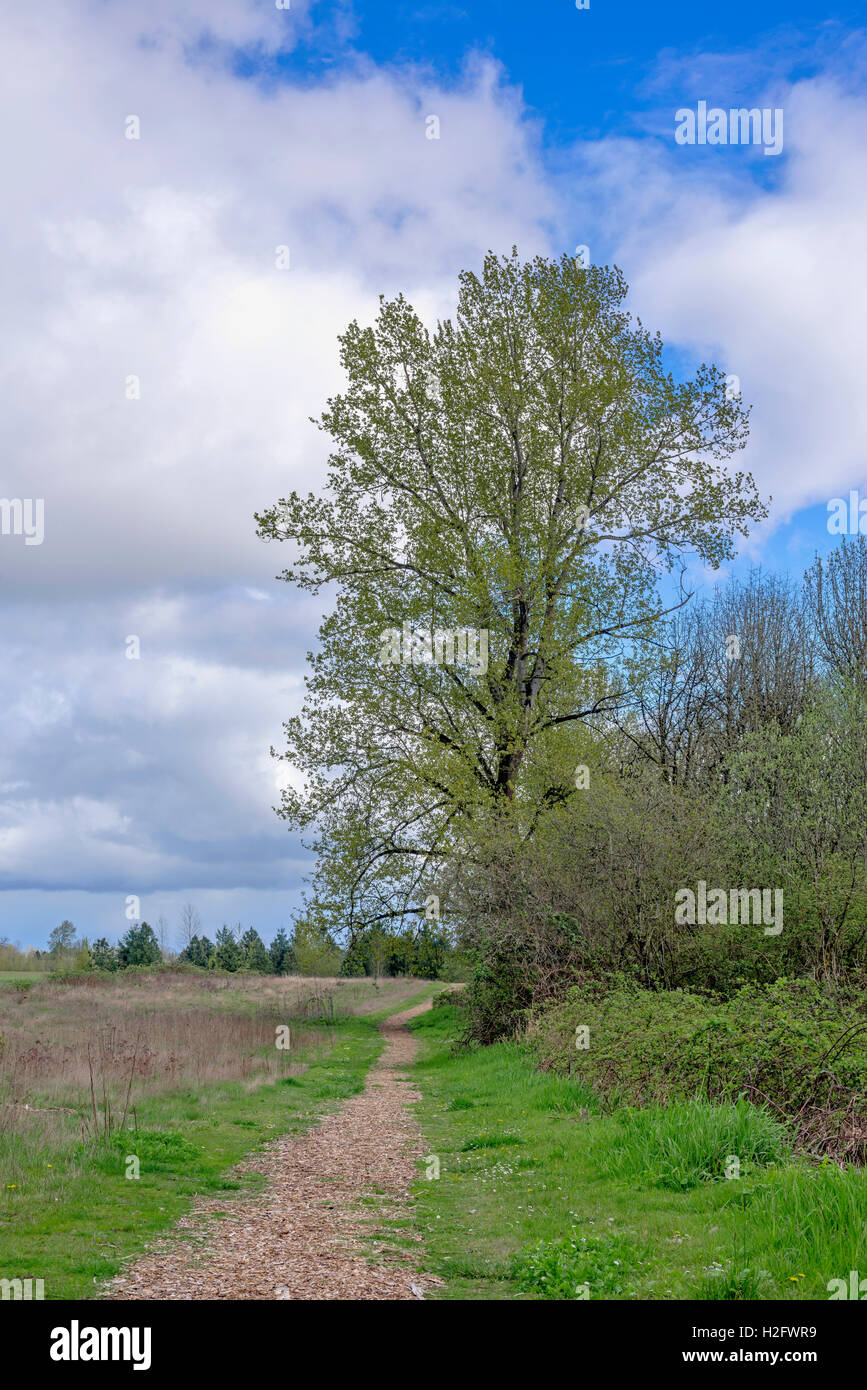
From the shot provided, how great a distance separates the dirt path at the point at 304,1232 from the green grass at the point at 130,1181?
10.0 inches

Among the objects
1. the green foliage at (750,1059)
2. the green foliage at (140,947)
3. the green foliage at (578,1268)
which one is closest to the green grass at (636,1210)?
the green foliage at (578,1268)

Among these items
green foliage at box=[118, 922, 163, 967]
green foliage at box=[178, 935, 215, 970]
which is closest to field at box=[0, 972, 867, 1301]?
green foliage at box=[118, 922, 163, 967]

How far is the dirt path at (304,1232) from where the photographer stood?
612 centimetres

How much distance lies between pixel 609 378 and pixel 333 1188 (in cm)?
2140

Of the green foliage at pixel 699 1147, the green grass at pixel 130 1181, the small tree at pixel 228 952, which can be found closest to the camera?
the green grass at pixel 130 1181

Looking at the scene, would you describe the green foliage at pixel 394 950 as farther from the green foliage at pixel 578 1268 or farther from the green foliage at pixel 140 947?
the green foliage at pixel 140 947

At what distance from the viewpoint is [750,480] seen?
25.6m

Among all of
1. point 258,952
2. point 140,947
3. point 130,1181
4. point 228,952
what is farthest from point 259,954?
point 130,1181

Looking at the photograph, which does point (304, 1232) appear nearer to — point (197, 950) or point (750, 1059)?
point (750, 1059)

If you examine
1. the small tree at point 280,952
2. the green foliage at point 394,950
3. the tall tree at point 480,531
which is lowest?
the small tree at point 280,952

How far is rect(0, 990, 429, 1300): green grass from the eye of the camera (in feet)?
21.4

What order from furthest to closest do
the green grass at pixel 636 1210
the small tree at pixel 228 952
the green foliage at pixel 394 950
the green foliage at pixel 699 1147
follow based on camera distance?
the small tree at pixel 228 952 < the green foliage at pixel 394 950 < the green foliage at pixel 699 1147 < the green grass at pixel 636 1210

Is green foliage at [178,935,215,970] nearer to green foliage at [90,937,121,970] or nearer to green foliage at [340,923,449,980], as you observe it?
green foliage at [90,937,121,970]
